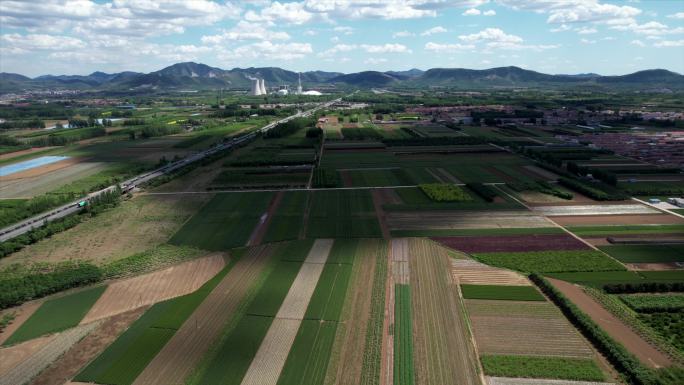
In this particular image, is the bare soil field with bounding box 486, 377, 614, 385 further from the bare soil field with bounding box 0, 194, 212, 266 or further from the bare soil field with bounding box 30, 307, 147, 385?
the bare soil field with bounding box 0, 194, 212, 266

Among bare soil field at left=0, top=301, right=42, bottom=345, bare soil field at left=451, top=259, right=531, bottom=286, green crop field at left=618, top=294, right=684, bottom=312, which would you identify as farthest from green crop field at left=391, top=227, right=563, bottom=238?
bare soil field at left=0, top=301, right=42, bottom=345

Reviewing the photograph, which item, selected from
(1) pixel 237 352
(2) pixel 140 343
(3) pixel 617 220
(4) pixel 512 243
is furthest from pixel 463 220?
(2) pixel 140 343

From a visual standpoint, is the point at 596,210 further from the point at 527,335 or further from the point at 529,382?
the point at 529,382

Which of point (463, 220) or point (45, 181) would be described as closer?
point (463, 220)

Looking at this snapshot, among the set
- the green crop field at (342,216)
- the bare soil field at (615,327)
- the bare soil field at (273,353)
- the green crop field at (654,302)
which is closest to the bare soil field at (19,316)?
the bare soil field at (273,353)

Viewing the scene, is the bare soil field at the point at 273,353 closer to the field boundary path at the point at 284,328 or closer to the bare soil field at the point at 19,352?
the field boundary path at the point at 284,328
